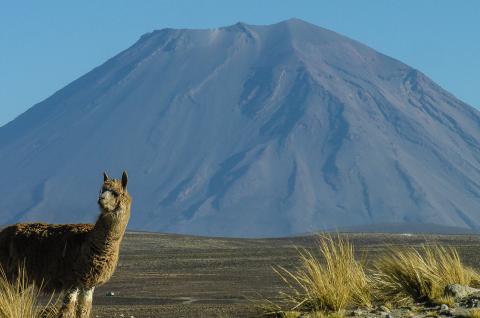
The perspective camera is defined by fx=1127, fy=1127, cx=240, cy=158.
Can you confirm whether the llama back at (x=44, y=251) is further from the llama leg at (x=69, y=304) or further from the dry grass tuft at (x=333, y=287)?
the dry grass tuft at (x=333, y=287)

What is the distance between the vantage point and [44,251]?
1252cm

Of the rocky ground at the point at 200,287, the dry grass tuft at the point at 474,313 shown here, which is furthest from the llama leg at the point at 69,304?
the dry grass tuft at the point at 474,313

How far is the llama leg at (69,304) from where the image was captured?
11.7 meters

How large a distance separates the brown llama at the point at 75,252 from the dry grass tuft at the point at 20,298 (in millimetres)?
110

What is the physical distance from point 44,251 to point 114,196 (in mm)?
1514

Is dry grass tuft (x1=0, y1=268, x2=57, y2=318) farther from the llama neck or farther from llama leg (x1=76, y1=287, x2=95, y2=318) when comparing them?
the llama neck

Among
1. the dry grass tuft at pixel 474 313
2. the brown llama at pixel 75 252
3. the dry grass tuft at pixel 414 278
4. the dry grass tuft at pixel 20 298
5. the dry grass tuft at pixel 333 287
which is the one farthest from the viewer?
the dry grass tuft at pixel 414 278

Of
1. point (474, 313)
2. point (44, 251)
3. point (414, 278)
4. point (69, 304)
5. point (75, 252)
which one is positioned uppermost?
point (44, 251)

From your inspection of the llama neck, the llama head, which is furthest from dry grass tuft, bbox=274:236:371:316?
the llama head

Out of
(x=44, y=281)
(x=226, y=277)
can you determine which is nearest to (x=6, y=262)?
(x=44, y=281)

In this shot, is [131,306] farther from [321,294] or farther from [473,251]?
[473,251]

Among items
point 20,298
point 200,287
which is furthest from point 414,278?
point 200,287

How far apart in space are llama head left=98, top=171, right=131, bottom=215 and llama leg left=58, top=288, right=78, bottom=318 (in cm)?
99

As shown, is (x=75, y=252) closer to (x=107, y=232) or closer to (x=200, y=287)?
(x=107, y=232)
